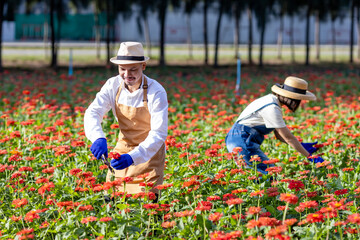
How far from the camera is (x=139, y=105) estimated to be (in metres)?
4.40

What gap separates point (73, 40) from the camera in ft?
184

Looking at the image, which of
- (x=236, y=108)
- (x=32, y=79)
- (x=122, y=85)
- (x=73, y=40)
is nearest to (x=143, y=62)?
(x=122, y=85)

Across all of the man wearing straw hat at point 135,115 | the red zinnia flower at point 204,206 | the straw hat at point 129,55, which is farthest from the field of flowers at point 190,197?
the straw hat at point 129,55

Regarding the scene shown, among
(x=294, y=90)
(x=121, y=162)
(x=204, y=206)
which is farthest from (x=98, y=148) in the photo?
(x=294, y=90)

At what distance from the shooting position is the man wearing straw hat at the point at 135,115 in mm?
4172

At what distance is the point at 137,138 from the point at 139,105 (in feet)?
0.97

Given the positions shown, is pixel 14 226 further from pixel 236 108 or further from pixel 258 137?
pixel 236 108

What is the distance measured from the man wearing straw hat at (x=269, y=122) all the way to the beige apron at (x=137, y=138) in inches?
42.3

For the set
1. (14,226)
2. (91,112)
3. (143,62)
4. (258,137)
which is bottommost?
(14,226)

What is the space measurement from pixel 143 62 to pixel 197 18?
5651 centimetres

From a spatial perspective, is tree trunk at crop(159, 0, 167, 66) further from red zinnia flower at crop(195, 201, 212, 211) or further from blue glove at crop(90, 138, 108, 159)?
red zinnia flower at crop(195, 201, 212, 211)

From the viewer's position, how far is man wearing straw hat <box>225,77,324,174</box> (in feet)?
17.4

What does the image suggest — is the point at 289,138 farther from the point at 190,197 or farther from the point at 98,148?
the point at 98,148

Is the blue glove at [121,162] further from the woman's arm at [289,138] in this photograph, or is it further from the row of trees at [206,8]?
the row of trees at [206,8]
